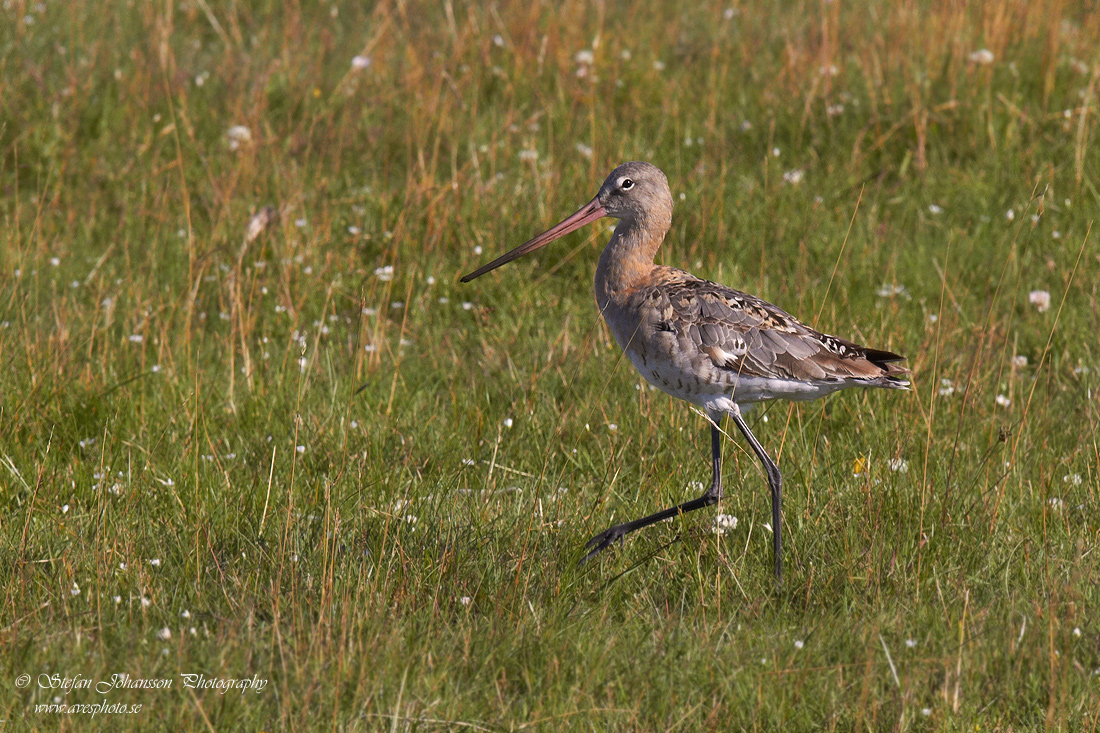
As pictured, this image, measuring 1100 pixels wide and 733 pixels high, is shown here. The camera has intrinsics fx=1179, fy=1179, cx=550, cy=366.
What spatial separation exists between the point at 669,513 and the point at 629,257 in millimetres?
1006

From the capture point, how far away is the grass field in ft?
10.2

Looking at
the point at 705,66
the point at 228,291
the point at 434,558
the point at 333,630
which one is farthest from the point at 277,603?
the point at 705,66

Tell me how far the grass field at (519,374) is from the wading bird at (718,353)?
160 mm

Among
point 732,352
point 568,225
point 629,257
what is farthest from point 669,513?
point 568,225

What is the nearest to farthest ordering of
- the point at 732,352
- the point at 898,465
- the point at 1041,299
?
the point at 732,352 → the point at 898,465 → the point at 1041,299

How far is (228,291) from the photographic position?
555cm

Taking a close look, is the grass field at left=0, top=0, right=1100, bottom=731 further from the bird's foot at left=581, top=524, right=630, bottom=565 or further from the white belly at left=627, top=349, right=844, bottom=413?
the white belly at left=627, top=349, right=844, bottom=413

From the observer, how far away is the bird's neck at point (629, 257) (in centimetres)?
435

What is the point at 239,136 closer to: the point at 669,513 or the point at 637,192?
the point at 637,192

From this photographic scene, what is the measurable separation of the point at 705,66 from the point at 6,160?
4318 mm

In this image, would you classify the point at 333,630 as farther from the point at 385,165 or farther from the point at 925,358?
the point at 385,165

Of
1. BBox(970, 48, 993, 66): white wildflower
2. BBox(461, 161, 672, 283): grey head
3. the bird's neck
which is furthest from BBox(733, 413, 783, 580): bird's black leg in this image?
BBox(970, 48, 993, 66): white wildflower

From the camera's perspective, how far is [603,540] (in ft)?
12.4

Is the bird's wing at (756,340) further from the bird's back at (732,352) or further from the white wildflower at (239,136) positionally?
the white wildflower at (239,136)
